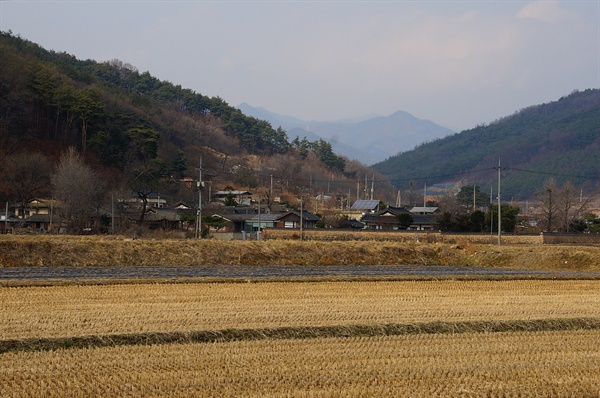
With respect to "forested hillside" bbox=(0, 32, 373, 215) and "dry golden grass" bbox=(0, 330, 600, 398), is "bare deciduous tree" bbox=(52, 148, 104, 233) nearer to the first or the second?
"forested hillside" bbox=(0, 32, 373, 215)

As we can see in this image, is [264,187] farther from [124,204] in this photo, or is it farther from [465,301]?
[465,301]

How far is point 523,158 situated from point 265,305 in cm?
15878

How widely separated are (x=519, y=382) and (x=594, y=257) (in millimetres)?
27466

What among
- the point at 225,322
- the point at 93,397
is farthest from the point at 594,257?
the point at 93,397

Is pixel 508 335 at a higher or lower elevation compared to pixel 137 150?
lower

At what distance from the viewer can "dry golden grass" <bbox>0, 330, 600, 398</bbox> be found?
8992 mm

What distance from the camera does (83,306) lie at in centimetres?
1616

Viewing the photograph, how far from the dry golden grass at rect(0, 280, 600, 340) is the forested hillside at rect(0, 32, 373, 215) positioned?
39.7 meters

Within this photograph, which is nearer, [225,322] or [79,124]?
[225,322]

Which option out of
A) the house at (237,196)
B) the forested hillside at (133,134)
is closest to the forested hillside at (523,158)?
the forested hillside at (133,134)

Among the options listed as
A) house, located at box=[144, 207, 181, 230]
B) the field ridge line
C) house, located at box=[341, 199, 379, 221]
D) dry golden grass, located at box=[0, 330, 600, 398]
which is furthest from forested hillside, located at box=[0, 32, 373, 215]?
dry golden grass, located at box=[0, 330, 600, 398]

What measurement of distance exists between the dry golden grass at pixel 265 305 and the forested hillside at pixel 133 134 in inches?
1563

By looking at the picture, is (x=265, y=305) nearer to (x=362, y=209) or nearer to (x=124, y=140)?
(x=124, y=140)

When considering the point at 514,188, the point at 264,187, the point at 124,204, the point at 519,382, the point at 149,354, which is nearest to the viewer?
the point at 519,382
